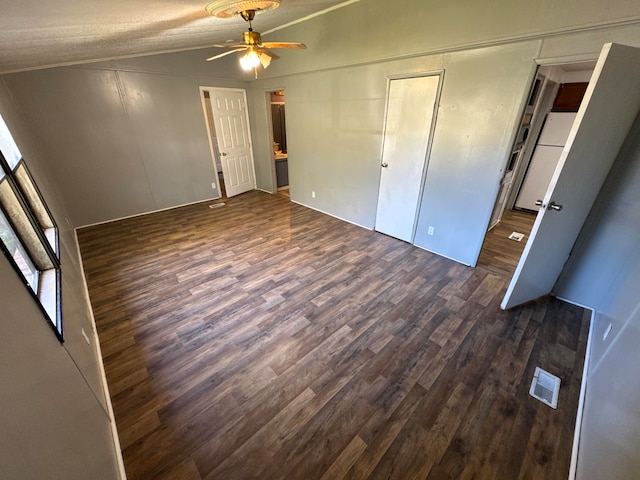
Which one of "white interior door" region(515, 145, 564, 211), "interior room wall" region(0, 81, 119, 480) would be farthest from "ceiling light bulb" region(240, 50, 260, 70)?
"white interior door" region(515, 145, 564, 211)

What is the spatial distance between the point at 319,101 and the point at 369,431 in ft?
13.4

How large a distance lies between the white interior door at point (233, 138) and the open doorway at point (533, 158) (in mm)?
4760

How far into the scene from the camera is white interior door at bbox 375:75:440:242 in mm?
2918

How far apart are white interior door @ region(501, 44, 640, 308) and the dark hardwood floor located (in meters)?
0.44

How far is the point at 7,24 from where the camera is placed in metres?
0.99

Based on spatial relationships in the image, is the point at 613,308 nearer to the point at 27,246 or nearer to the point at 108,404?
the point at 108,404

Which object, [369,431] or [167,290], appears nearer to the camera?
[369,431]

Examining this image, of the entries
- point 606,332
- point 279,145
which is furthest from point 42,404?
point 279,145

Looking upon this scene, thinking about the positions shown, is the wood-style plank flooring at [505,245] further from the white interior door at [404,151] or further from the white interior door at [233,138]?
the white interior door at [233,138]

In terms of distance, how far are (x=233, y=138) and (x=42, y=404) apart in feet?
17.4

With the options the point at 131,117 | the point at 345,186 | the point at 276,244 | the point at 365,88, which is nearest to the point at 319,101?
the point at 365,88

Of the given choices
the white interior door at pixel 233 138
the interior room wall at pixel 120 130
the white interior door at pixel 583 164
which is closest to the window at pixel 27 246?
the interior room wall at pixel 120 130

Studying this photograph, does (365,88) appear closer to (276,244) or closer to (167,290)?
(276,244)

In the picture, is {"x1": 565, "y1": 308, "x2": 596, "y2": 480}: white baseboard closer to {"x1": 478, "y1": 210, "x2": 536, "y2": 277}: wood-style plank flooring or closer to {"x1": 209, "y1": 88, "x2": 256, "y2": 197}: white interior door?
{"x1": 478, "y1": 210, "x2": 536, "y2": 277}: wood-style plank flooring
